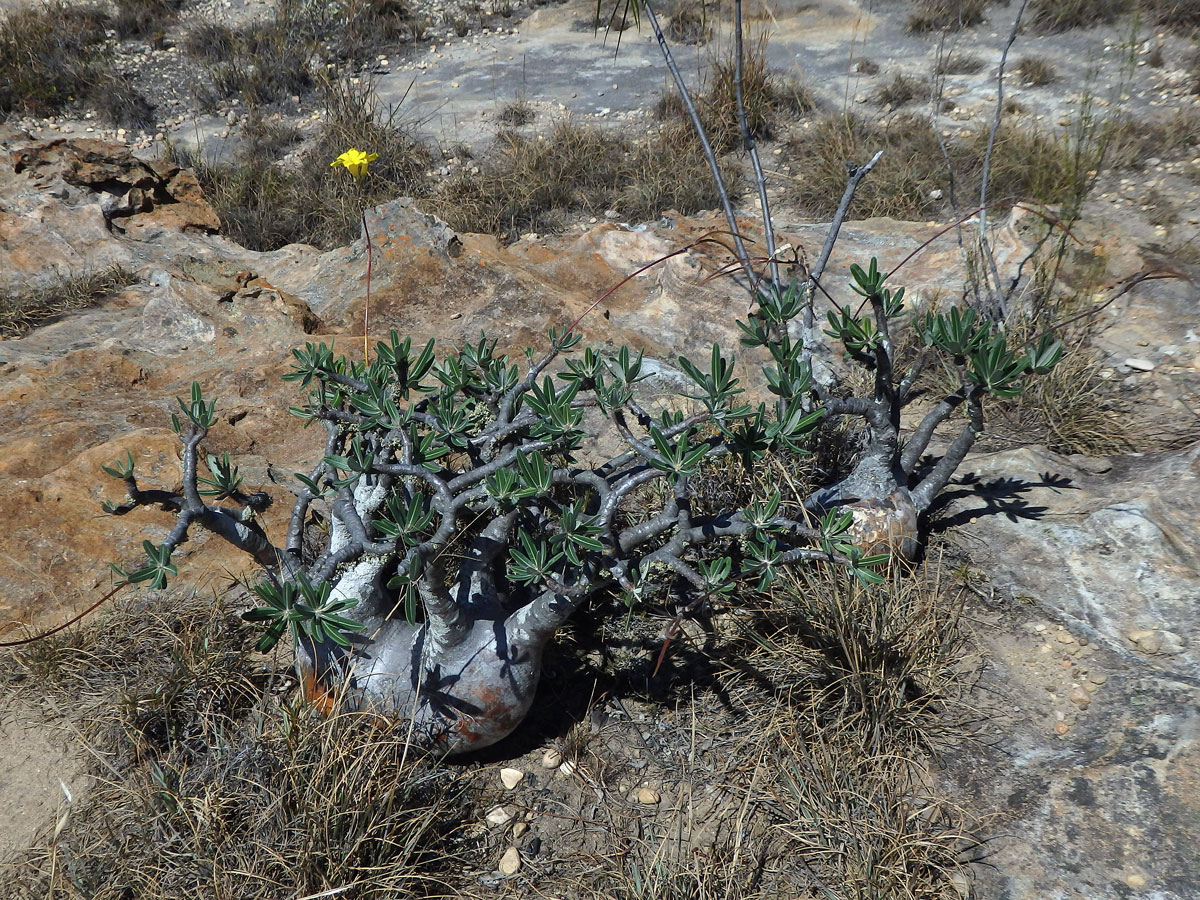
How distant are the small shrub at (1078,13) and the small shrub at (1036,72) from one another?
3.27 feet

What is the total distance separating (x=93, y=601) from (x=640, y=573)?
152 centimetres

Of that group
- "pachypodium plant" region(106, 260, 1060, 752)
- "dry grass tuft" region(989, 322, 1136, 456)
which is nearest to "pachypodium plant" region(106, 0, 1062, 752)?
"pachypodium plant" region(106, 260, 1060, 752)

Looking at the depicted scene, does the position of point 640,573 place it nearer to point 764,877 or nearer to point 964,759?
point 764,877

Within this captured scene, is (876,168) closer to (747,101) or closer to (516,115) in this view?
(747,101)

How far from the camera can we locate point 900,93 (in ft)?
21.8

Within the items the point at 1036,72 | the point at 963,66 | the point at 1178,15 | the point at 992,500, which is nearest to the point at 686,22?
the point at 963,66

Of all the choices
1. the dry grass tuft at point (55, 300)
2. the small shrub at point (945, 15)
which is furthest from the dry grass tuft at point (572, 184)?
the small shrub at point (945, 15)

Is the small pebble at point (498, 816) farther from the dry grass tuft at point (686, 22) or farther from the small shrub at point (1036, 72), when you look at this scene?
the dry grass tuft at point (686, 22)

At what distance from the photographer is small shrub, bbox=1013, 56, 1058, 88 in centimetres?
668

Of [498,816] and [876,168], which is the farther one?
[876,168]

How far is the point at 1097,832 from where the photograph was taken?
5.92ft

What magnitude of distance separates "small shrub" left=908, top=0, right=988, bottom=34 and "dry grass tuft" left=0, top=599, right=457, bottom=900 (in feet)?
26.9

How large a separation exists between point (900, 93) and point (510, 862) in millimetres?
6505

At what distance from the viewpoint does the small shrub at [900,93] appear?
663 cm
